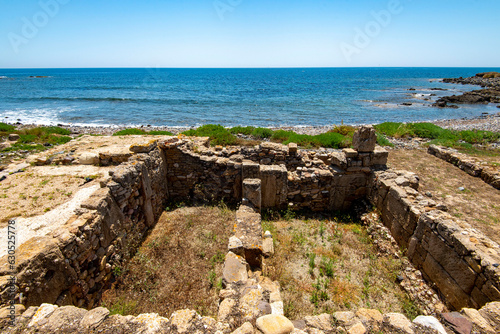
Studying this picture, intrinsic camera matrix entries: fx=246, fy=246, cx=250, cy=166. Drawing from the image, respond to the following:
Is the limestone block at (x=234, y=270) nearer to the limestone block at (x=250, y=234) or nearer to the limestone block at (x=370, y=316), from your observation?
the limestone block at (x=250, y=234)

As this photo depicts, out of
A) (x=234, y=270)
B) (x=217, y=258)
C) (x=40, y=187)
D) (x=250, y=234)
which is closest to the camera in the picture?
(x=234, y=270)

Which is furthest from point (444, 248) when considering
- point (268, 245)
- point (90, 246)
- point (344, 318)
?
point (90, 246)

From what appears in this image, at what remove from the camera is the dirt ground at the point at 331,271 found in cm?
528

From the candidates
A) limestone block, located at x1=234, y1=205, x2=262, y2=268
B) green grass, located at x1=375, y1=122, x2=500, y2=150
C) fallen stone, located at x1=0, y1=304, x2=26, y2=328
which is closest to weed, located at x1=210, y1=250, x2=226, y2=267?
limestone block, located at x1=234, y1=205, x2=262, y2=268

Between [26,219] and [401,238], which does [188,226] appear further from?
[401,238]

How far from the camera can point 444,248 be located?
523cm

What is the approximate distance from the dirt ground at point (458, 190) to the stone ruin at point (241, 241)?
Result: 131 centimetres

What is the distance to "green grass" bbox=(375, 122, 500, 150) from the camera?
570 inches

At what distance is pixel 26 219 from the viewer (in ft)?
17.5

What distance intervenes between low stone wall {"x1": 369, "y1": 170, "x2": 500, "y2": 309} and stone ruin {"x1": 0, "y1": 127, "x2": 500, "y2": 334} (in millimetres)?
22

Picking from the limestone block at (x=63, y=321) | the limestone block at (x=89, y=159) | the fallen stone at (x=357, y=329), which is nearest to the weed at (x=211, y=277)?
the limestone block at (x=63, y=321)

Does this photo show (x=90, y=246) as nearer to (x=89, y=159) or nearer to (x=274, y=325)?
(x=274, y=325)

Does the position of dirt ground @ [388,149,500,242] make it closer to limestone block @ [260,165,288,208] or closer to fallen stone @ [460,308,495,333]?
fallen stone @ [460,308,495,333]

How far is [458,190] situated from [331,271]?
612cm
